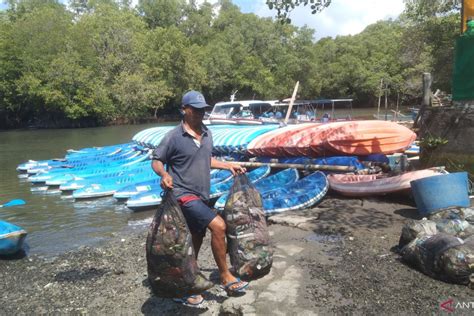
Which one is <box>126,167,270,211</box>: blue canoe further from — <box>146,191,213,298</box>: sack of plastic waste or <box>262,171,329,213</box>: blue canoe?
<box>146,191,213,298</box>: sack of plastic waste

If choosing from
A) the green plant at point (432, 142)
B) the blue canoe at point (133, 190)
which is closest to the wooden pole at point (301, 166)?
the green plant at point (432, 142)

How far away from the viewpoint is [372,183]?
9008 millimetres

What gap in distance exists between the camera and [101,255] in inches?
301

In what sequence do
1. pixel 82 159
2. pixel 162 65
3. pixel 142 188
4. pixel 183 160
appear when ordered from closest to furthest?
pixel 183 160, pixel 142 188, pixel 82 159, pixel 162 65

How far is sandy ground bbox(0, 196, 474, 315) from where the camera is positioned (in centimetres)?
453

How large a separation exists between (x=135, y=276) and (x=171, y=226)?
2.30 meters

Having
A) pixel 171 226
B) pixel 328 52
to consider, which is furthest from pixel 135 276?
pixel 328 52

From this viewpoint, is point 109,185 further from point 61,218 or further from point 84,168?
point 84,168

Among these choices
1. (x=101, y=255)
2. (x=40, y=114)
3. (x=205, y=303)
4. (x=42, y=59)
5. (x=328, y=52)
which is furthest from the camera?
(x=328, y=52)

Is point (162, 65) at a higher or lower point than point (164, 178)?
higher

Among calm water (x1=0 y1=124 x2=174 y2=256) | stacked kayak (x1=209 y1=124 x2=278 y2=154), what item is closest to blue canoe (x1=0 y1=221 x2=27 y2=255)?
calm water (x1=0 y1=124 x2=174 y2=256)

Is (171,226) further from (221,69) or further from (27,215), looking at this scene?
(221,69)

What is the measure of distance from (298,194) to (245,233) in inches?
191

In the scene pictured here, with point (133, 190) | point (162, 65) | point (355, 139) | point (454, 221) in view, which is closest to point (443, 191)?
point (454, 221)
